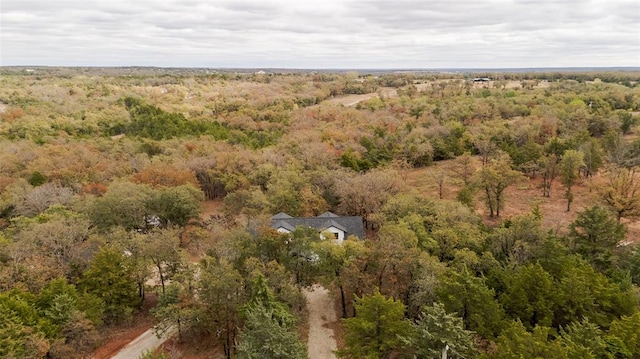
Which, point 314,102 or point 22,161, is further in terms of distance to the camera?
point 314,102

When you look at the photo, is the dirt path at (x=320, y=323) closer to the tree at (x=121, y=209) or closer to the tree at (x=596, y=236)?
the tree at (x=121, y=209)

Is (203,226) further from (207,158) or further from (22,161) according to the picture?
(22,161)

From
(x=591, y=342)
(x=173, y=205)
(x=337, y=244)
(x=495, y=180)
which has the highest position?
(x=495, y=180)

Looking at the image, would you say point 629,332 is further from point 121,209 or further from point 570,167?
point 121,209

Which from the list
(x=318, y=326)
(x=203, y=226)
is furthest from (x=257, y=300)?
(x=203, y=226)

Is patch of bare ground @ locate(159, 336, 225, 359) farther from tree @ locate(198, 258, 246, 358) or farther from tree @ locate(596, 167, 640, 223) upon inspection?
tree @ locate(596, 167, 640, 223)

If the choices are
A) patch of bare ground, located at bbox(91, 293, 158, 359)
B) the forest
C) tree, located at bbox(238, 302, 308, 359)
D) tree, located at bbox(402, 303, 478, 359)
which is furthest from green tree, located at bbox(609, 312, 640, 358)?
patch of bare ground, located at bbox(91, 293, 158, 359)

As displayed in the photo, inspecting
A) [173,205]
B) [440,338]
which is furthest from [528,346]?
[173,205]
